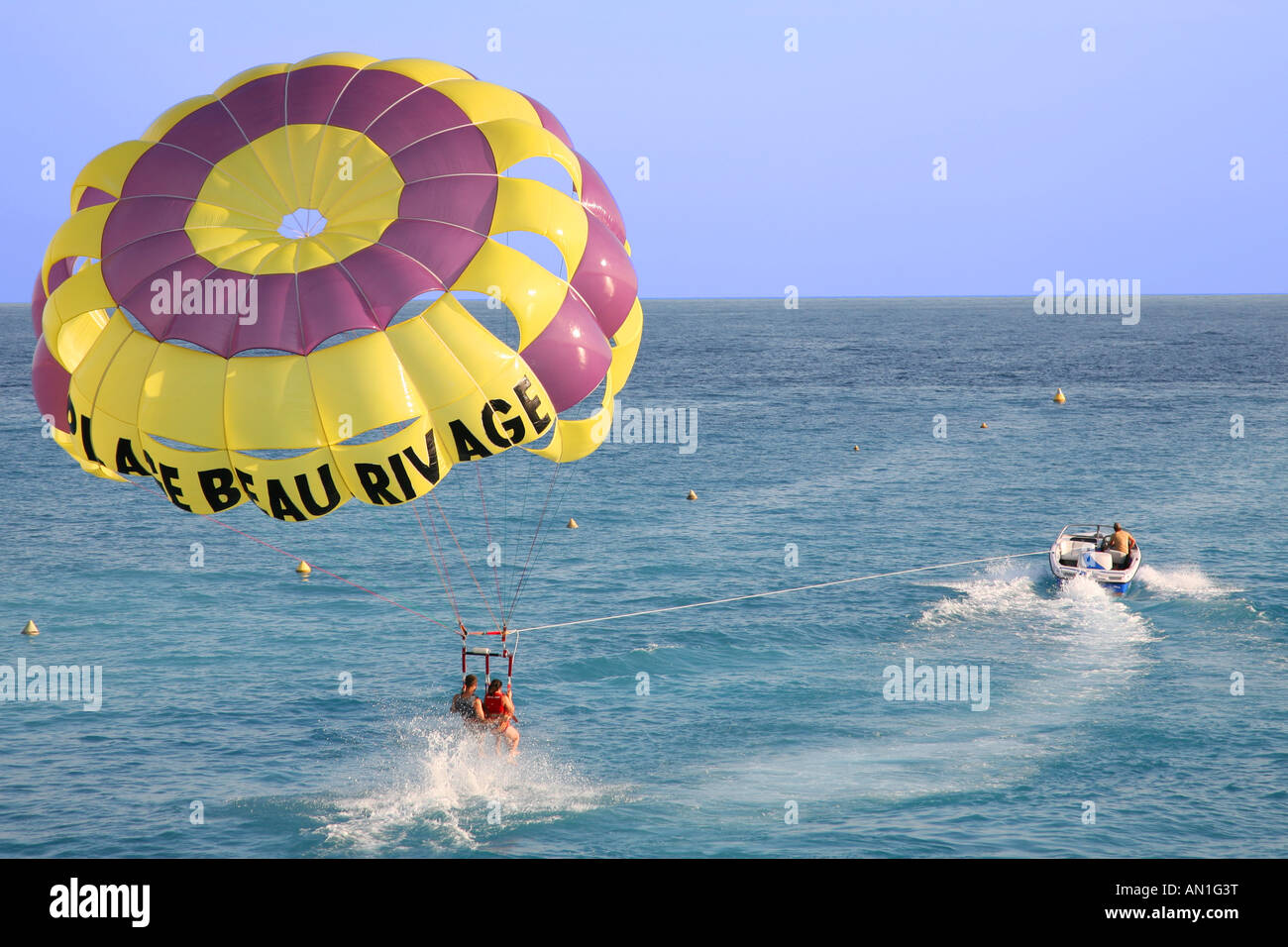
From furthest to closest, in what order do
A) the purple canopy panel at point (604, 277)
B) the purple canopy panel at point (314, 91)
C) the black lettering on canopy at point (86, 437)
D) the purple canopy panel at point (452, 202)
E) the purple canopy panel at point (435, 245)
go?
the purple canopy panel at point (604, 277) → the purple canopy panel at point (314, 91) → the purple canopy panel at point (452, 202) → the black lettering on canopy at point (86, 437) → the purple canopy panel at point (435, 245)

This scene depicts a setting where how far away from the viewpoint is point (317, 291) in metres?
15.3

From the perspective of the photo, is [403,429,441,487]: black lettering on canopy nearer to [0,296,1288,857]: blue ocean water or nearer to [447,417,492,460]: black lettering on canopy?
[447,417,492,460]: black lettering on canopy

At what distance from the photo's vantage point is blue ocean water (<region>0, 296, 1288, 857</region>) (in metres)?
22.1

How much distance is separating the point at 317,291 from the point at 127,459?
11.7 ft

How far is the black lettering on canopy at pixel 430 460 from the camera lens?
15.4 meters

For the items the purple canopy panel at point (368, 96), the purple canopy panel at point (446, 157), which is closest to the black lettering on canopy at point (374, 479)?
the purple canopy panel at point (446, 157)

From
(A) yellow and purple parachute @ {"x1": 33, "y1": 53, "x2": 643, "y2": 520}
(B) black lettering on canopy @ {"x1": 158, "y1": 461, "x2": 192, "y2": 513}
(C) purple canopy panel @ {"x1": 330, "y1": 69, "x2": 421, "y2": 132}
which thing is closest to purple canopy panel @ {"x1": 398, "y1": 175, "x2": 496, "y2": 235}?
(A) yellow and purple parachute @ {"x1": 33, "y1": 53, "x2": 643, "y2": 520}

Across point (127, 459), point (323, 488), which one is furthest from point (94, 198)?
point (323, 488)

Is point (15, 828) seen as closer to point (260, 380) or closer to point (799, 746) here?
point (260, 380)

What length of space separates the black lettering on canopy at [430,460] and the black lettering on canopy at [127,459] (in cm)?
378

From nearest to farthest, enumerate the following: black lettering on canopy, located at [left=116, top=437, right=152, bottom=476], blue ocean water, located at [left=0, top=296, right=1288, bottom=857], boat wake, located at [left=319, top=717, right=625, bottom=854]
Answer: black lettering on canopy, located at [left=116, top=437, right=152, bottom=476], boat wake, located at [left=319, top=717, right=625, bottom=854], blue ocean water, located at [left=0, top=296, right=1288, bottom=857]

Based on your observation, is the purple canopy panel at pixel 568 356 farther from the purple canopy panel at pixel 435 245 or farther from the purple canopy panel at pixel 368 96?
the purple canopy panel at pixel 368 96

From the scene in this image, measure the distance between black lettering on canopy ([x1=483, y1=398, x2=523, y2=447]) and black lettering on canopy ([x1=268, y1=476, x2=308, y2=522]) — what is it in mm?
2730
